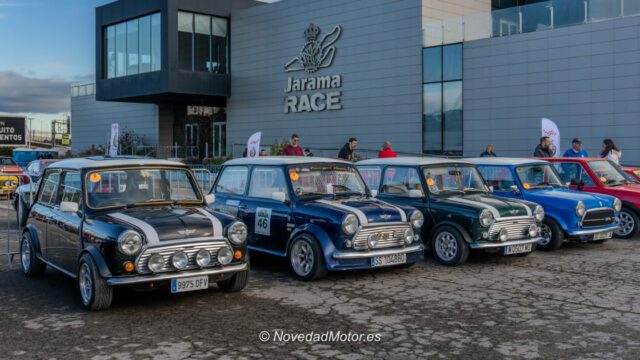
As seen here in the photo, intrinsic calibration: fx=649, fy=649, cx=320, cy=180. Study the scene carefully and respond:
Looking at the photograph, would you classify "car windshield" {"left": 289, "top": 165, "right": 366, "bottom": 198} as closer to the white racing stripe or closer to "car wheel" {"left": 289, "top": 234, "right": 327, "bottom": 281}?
"car wheel" {"left": 289, "top": 234, "right": 327, "bottom": 281}

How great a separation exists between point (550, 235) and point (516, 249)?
169 centimetres

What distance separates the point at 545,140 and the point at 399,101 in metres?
12.2

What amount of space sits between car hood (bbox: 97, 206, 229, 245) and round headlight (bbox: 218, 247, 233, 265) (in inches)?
6.8

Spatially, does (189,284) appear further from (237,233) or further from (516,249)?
(516,249)

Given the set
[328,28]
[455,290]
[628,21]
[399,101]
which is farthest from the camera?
[328,28]

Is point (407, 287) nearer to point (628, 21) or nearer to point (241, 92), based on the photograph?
point (628, 21)

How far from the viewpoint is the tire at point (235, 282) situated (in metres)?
7.45

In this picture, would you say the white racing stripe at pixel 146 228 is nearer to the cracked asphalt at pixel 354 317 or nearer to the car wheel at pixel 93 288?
the car wheel at pixel 93 288

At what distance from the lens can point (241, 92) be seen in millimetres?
35594

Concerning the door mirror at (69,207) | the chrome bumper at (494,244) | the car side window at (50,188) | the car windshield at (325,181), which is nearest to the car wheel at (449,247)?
the chrome bumper at (494,244)

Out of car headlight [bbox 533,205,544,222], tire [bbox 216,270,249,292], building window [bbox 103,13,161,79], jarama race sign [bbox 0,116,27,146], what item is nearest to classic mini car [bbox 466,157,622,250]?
car headlight [bbox 533,205,544,222]

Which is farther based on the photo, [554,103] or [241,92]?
[241,92]

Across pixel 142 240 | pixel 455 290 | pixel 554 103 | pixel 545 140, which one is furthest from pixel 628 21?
pixel 142 240

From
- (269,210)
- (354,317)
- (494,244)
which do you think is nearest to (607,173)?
(494,244)
